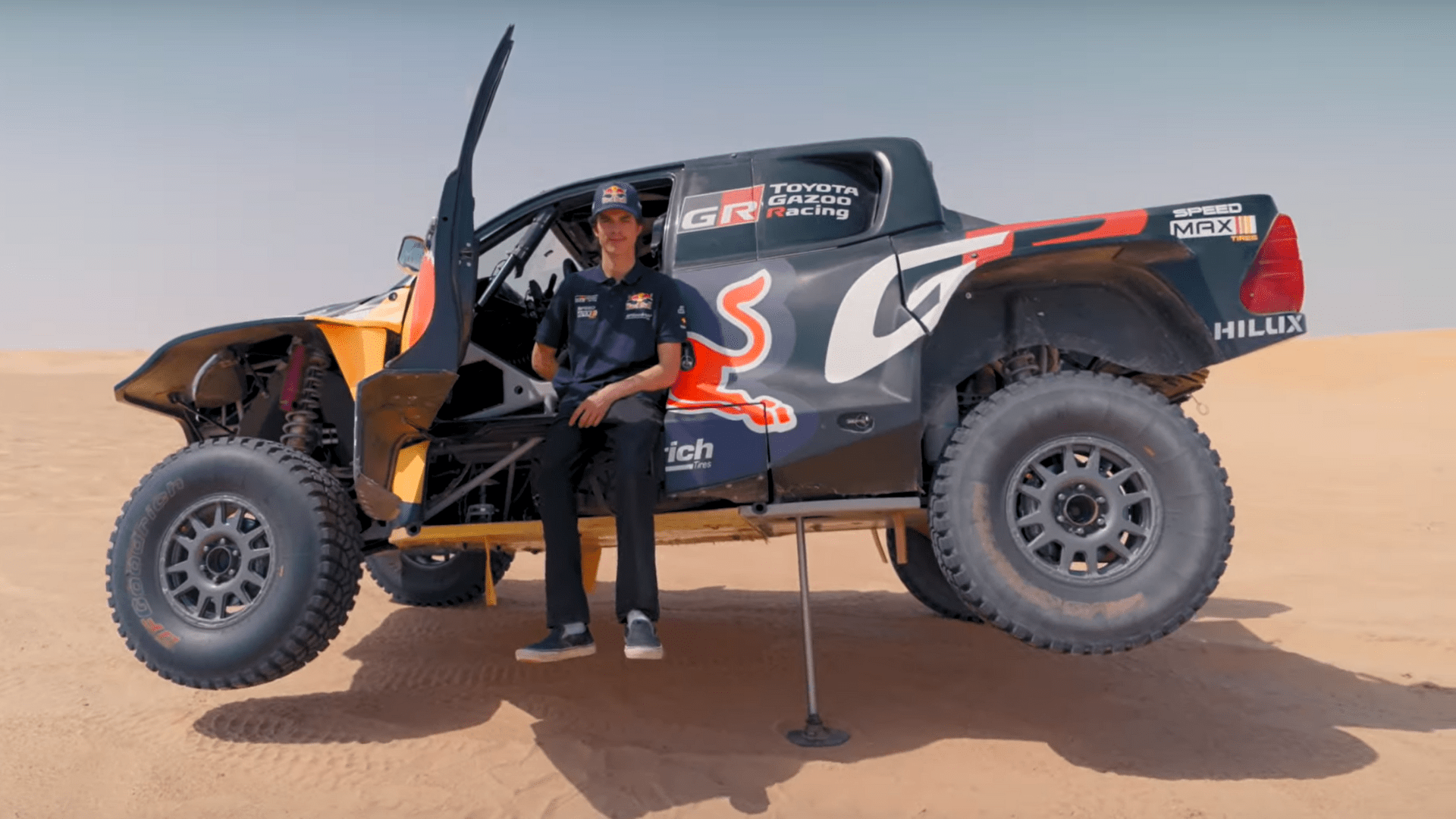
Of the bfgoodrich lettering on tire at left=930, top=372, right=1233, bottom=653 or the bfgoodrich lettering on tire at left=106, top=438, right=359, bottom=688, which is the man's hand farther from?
the bfgoodrich lettering on tire at left=930, top=372, right=1233, bottom=653

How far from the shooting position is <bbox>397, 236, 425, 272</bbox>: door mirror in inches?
174

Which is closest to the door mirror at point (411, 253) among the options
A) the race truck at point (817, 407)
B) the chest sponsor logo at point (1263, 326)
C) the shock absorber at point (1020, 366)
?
the race truck at point (817, 407)

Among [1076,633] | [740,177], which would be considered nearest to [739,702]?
[1076,633]

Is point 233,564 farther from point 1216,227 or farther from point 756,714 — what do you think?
point 1216,227

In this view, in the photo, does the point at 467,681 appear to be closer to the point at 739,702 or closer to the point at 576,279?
the point at 739,702

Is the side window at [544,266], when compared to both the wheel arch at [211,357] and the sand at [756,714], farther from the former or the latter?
the sand at [756,714]

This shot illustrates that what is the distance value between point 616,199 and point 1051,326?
6.38 ft

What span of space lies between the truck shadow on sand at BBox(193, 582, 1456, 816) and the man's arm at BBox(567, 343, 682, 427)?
1.47m

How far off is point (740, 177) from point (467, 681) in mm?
2999

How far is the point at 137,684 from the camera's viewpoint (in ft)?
16.7

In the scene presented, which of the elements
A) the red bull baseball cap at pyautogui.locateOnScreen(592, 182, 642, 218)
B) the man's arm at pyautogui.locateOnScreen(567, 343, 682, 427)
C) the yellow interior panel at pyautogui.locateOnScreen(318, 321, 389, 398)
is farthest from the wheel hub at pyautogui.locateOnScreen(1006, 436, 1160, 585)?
the yellow interior panel at pyautogui.locateOnScreen(318, 321, 389, 398)

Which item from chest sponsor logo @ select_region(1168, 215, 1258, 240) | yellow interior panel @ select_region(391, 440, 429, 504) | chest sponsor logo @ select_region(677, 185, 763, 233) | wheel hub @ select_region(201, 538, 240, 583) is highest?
chest sponsor logo @ select_region(677, 185, 763, 233)

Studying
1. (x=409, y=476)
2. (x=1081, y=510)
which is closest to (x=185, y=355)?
(x=409, y=476)

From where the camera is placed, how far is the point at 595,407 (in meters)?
3.94
